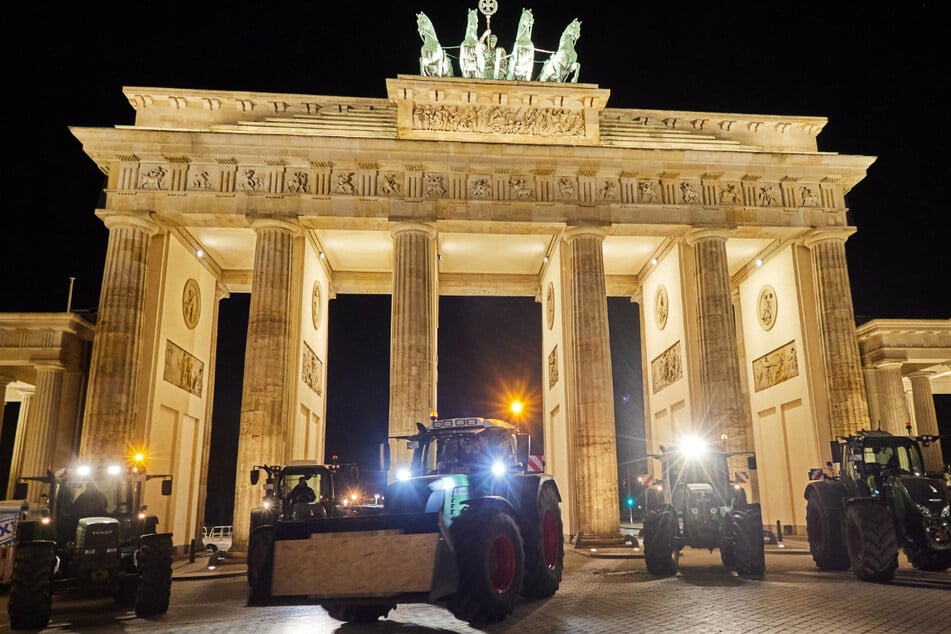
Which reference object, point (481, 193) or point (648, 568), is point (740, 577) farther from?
point (481, 193)

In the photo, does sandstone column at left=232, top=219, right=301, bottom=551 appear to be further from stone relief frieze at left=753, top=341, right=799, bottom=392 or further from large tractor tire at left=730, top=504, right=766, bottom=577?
stone relief frieze at left=753, top=341, right=799, bottom=392

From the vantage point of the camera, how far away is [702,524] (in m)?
14.8

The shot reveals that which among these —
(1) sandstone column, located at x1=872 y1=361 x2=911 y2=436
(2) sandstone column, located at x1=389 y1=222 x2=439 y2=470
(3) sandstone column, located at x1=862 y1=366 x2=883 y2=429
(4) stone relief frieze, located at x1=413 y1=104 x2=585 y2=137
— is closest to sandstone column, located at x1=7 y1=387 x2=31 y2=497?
(2) sandstone column, located at x1=389 y1=222 x2=439 y2=470

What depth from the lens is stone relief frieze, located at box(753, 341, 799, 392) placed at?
87.4 ft

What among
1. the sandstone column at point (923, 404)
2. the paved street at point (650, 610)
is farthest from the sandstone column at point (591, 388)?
the sandstone column at point (923, 404)

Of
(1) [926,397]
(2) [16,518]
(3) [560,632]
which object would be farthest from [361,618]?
(1) [926,397]

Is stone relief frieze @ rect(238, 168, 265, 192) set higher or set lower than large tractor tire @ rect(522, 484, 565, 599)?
higher

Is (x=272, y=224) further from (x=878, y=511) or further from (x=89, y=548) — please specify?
(x=878, y=511)

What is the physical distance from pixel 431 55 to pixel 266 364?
1342 centimetres

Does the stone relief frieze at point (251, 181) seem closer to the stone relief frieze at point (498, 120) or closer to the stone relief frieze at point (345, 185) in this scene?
the stone relief frieze at point (345, 185)

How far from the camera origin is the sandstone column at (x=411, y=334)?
2252cm

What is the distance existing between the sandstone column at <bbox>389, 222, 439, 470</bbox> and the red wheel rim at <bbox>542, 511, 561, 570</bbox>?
10153 millimetres

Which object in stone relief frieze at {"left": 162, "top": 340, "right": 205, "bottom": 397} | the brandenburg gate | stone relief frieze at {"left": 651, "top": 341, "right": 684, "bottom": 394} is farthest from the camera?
stone relief frieze at {"left": 651, "top": 341, "right": 684, "bottom": 394}

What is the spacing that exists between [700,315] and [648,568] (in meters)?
12.3
